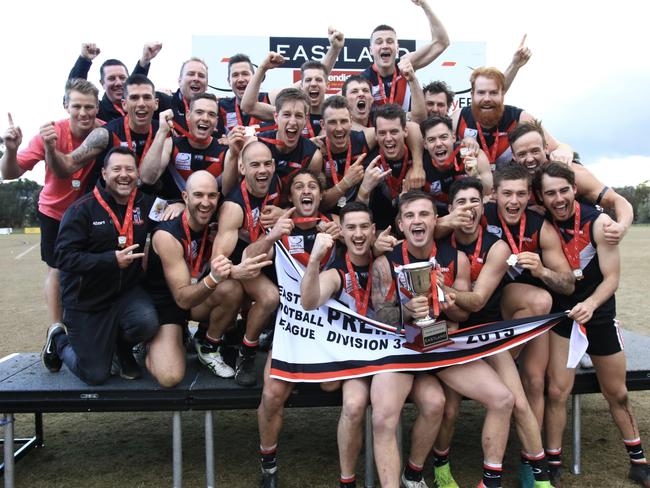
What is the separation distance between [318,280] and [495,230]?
156 centimetres

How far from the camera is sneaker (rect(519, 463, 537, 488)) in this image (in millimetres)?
4094

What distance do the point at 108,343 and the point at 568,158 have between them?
13.7 feet

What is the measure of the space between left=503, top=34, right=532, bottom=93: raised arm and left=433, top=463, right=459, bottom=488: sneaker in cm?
388

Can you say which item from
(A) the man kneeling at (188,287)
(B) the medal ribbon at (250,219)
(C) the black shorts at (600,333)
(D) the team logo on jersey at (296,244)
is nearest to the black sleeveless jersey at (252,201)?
(B) the medal ribbon at (250,219)

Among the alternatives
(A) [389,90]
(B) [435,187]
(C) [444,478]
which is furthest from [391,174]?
(C) [444,478]

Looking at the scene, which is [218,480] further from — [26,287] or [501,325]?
[26,287]

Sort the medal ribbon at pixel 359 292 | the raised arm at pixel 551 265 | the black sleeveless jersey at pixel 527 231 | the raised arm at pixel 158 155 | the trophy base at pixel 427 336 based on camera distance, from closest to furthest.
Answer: the trophy base at pixel 427 336 < the raised arm at pixel 551 265 < the medal ribbon at pixel 359 292 < the black sleeveless jersey at pixel 527 231 < the raised arm at pixel 158 155

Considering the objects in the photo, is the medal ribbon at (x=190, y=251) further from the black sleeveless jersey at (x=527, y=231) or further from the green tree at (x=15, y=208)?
the green tree at (x=15, y=208)

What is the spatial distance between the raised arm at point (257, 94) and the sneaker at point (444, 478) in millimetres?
3968

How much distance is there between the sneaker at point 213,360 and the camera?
15.1 ft

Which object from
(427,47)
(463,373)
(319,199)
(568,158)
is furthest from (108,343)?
(427,47)

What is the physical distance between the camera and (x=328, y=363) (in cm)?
422

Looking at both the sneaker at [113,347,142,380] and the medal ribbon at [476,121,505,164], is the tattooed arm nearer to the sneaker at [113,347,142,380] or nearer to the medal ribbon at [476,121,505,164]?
the sneaker at [113,347,142,380]

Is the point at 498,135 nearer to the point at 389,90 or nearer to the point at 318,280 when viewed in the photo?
the point at 389,90
